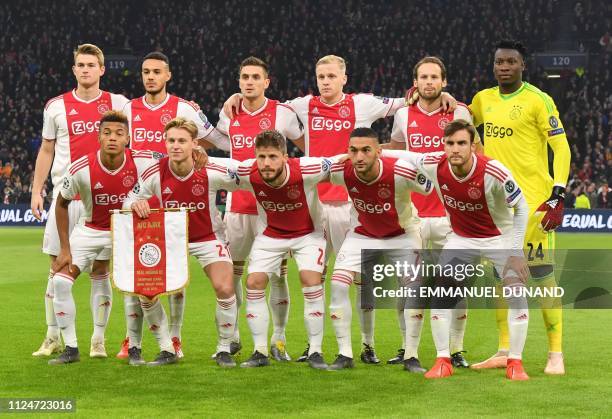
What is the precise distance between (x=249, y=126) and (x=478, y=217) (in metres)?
2.14

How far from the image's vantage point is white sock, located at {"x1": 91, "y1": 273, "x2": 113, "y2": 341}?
24.7 feet

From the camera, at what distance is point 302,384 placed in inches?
251

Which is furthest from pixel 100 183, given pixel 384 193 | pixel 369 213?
pixel 384 193

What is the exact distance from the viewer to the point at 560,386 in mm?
6301

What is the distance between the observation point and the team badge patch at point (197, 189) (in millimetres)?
7113

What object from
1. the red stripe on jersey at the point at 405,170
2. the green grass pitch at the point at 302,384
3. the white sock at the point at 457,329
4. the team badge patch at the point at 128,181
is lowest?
the green grass pitch at the point at 302,384

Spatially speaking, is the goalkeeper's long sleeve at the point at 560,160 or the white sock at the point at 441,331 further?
the goalkeeper's long sleeve at the point at 560,160

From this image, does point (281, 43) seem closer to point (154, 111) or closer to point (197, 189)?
point (154, 111)

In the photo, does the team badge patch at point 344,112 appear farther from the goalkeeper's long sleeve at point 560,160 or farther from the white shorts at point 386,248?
the goalkeeper's long sleeve at point 560,160

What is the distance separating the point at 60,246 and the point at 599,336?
15.8 ft

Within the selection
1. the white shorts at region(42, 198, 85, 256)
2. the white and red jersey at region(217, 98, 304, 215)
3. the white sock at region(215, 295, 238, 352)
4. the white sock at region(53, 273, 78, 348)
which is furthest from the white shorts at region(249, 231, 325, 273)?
the white shorts at region(42, 198, 85, 256)

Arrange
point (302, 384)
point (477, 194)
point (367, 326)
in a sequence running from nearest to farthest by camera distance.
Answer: point (302, 384), point (477, 194), point (367, 326)

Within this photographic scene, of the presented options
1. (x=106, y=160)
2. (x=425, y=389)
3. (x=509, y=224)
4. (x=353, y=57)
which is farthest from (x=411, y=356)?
(x=353, y=57)

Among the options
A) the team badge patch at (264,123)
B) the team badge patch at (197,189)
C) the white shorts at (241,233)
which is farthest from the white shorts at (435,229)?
the team badge patch at (197,189)
